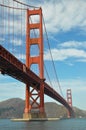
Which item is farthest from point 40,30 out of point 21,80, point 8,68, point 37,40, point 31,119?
point 8,68

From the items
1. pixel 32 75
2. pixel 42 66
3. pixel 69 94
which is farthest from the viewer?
pixel 69 94

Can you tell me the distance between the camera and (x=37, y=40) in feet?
200

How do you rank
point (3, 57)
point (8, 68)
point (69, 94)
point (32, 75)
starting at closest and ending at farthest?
point (3, 57)
point (8, 68)
point (32, 75)
point (69, 94)

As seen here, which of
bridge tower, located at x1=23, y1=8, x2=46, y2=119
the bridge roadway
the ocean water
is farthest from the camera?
bridge tower, located at x1=23, y1=8, x2=46, y2=119

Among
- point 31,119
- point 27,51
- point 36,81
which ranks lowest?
point 31,119

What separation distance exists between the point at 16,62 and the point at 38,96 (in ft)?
55.1

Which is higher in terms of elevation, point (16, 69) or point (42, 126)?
point (16, 69)

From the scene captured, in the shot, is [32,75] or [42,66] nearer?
[32,75]

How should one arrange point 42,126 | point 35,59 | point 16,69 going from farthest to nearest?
point 35,59 < point 16,69 < point 42,126

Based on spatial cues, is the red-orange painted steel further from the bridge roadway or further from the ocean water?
the ocean water

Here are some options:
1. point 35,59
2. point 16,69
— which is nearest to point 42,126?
point 16,69

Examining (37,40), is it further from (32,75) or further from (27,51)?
(32,75)

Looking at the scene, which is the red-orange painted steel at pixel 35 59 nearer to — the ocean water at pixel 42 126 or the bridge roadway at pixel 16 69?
the bridge roadway at pixel 16 69

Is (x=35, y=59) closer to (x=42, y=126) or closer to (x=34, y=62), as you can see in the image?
(x=34, y=62)
